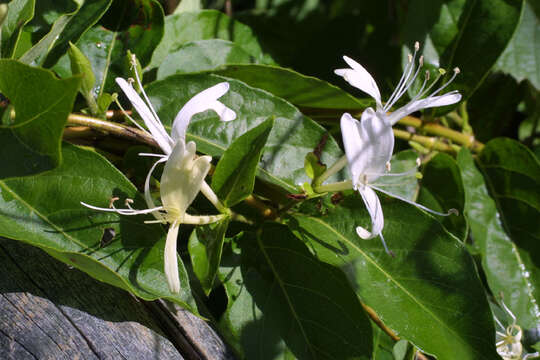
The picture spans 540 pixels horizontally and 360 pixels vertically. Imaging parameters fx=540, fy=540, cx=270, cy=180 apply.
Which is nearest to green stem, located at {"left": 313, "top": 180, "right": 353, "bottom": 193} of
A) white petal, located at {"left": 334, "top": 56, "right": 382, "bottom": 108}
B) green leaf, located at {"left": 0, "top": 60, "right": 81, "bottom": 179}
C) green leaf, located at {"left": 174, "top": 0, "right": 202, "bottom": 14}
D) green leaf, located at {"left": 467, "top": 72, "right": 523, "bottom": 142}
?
white petal, located at {"left": 334, "top": 56, "right": 382, "bottom": 108}

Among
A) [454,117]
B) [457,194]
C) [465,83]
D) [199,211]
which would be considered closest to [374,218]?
[199,211]

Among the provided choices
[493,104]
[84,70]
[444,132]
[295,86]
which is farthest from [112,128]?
[493,104]

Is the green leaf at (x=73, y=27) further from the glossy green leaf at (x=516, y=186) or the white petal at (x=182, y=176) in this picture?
the glossy green leaf at (x=516, y=186)

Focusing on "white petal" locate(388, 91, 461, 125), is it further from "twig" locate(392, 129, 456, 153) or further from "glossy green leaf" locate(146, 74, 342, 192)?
"twig" locate(392, 129, 456, 153)

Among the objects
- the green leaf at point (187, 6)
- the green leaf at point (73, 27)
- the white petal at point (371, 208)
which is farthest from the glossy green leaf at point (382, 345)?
the green leaf at point (187, 6)

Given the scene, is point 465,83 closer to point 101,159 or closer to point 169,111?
point 169,111

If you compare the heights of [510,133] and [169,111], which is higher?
[169,111]
